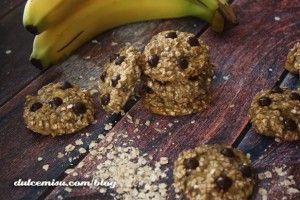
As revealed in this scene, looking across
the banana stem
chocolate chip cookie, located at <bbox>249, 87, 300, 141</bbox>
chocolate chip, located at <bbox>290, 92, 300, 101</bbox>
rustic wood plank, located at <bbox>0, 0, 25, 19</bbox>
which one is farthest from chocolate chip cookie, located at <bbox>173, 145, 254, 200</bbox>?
rustic wood plank, located at <bbox>0, 0, 25, 19</bbox>

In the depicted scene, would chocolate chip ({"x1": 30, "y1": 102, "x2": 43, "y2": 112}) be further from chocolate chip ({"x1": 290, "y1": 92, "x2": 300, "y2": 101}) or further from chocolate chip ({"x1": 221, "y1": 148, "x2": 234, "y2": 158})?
chocolate chip ({"x1": 290, "y1": 92, "x2": 300, "y2": 101})

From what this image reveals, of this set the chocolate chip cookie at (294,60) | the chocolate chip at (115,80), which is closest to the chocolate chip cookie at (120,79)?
the chocolate chip at (115,80)

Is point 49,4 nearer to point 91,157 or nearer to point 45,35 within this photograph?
point 45,35

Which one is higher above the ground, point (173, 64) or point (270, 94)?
point (173, 64)

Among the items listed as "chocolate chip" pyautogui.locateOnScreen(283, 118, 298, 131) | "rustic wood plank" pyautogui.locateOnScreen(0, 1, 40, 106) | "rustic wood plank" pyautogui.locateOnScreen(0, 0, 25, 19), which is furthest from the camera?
"rustic wood plank" pyautogui.locateOnScreen(0, 0, 25, 19)

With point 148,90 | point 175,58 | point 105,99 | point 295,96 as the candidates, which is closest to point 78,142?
point 105,99

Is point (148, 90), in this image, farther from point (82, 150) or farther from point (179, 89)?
point (82, 150)

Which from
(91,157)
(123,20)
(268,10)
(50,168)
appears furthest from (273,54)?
(50,168)
